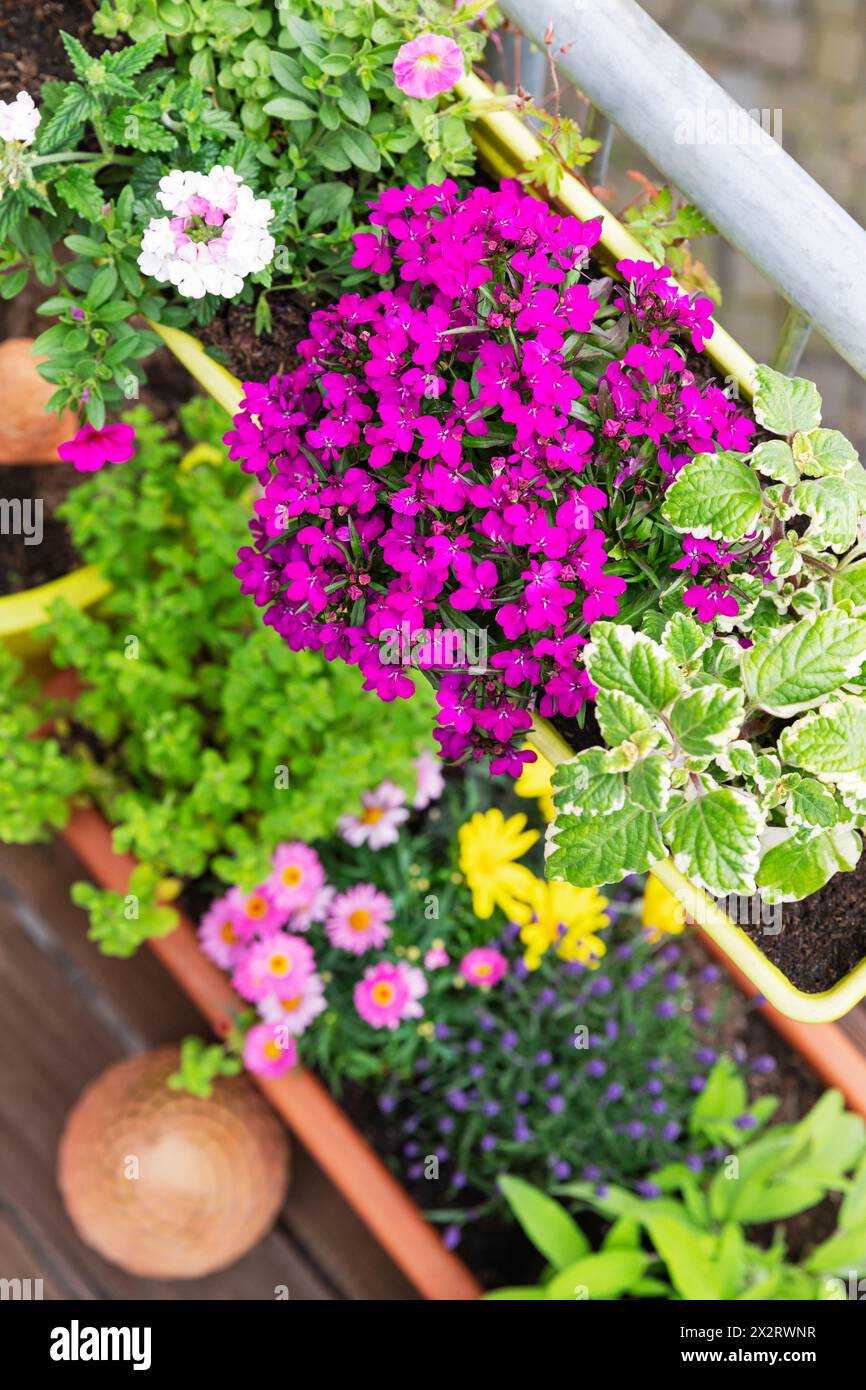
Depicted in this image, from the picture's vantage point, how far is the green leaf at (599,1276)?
1.44m

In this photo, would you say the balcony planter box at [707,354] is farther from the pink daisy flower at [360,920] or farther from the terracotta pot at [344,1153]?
the terracotta pot at [344,1153]

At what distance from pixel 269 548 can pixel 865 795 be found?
0.53m

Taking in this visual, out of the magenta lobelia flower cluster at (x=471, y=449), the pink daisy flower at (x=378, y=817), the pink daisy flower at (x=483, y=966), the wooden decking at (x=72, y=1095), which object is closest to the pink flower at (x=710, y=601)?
the magenta lobelia flower cluster at (x=471, y=449)

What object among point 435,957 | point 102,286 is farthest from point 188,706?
A: point 102,286

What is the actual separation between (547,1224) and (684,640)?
37.5 inches

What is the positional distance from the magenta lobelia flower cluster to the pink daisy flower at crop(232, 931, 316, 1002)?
0.60 meters

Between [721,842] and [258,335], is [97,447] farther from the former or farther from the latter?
[721,842]

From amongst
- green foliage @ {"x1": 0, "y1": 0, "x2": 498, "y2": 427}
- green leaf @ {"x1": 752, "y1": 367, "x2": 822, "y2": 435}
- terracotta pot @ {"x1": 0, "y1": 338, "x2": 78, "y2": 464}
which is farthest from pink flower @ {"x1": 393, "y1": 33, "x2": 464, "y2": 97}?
terracotta pot @ {"x1": 0, "y1": 338, "x2": 78, "y2": 464}

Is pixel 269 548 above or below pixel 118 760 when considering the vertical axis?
above

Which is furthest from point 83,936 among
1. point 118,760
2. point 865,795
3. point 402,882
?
point 865,795

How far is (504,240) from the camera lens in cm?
92

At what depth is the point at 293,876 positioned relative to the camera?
4.87ft

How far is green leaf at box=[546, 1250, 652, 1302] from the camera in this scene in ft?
4.72

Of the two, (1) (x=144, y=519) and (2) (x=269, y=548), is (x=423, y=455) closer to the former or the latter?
(2) (x=269, y=548)
